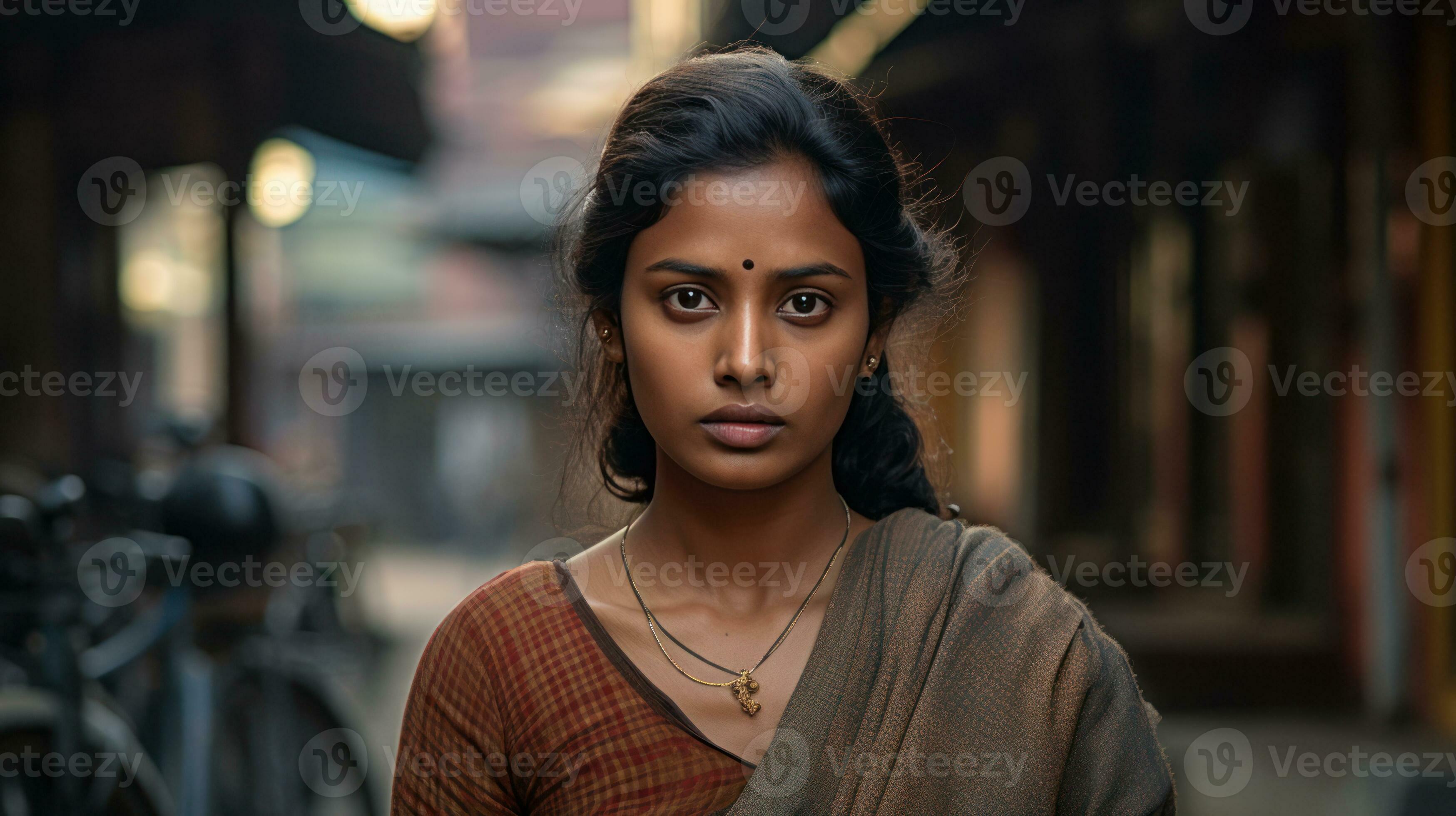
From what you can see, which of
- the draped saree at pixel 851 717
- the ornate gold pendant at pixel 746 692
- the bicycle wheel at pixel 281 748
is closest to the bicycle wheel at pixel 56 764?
the bicycle wheel at pixel 281 748

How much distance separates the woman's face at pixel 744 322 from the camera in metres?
1.57

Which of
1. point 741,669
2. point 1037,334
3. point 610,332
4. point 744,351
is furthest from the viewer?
point 1037,334

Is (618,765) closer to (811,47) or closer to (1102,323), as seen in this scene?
(1102,323)

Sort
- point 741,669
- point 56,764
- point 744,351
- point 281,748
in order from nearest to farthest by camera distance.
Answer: point 744,351, point 741,669, point 56,764, point 281,748

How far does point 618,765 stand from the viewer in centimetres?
159

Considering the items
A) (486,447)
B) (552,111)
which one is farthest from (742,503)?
(486,447)

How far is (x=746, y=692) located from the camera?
165cm

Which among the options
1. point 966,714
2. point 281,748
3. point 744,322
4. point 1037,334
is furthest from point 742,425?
point 1037,334

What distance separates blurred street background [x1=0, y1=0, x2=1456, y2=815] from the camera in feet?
13.9

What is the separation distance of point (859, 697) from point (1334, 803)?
402cm

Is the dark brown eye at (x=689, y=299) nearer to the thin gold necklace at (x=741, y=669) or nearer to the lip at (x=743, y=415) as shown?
the lip at (x=743, y=415)

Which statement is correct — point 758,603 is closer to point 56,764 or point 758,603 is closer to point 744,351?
point 744,351

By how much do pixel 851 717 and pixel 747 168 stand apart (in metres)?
0.74

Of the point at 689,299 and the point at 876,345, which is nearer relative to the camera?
the point at 689,299
